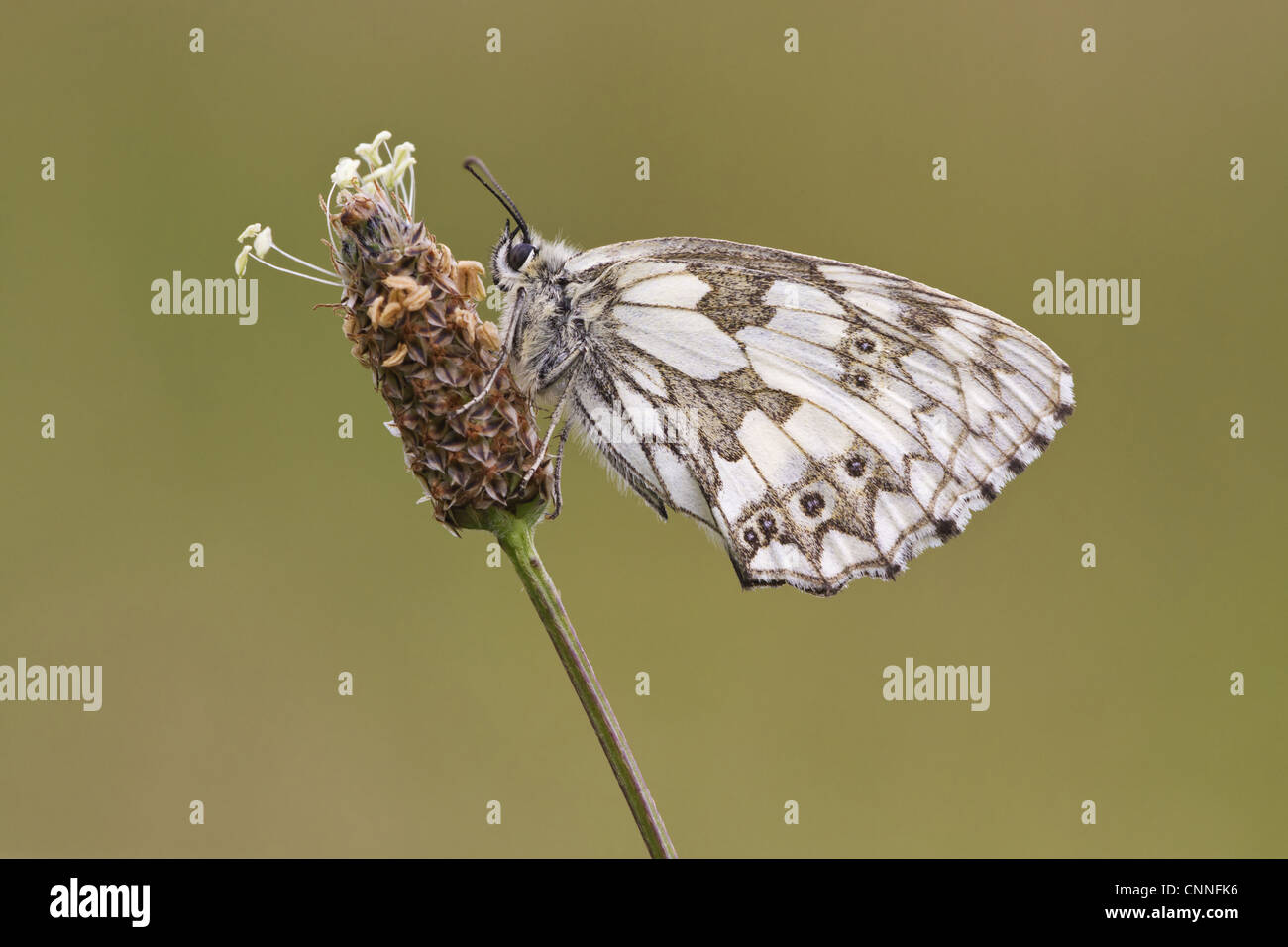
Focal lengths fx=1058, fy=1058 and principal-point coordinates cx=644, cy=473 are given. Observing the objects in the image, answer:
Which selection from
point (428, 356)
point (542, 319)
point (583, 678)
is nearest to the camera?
point (583, 678)

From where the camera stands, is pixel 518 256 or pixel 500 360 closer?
pixel 500 360

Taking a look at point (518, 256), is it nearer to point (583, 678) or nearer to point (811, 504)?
point (811, 504)

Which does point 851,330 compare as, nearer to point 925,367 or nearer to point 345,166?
point 925,367

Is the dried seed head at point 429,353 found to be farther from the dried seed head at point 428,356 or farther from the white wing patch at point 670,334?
the white wing patch at point 670,334

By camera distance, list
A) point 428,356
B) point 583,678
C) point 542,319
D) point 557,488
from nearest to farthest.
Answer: point 583,678 < point 428,356 < point 557,488 < point 542,319

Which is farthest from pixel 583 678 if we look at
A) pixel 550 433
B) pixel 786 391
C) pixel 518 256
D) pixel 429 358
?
pixel 518 256

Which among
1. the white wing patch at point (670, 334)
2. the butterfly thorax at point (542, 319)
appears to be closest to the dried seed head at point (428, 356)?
the butterfly thorax at point (542, 319)

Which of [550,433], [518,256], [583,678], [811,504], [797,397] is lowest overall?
[583,678]
